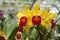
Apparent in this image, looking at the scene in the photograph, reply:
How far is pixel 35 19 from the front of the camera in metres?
0.56

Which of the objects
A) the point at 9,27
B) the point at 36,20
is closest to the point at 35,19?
the point at 36,20

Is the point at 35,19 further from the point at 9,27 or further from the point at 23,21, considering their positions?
the point at 9,27

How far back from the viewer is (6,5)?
83.4 inches

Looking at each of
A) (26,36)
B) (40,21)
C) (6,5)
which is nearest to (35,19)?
(40,21)

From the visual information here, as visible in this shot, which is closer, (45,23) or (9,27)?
(45,23)

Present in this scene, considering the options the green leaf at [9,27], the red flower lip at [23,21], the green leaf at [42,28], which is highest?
the red flower lip at [23,21]

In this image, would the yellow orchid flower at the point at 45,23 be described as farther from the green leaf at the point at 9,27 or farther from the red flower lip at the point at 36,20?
the green leaf at the point at 9,27

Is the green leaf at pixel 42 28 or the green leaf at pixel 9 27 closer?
the green leaf at pixel 42 28

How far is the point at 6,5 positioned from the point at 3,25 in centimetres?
141

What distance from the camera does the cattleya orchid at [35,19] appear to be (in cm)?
57

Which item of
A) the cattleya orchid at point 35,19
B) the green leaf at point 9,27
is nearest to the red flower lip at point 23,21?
the cattleya orchid at point 35,19

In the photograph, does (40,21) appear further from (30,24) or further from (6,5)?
(6,5)

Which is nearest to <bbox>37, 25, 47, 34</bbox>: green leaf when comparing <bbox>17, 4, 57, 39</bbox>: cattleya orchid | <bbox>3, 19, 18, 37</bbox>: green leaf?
<bbox>17, 4, 57, 39</bbox>: cattleya orchid

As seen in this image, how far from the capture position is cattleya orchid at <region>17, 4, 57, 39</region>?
0.57 m
